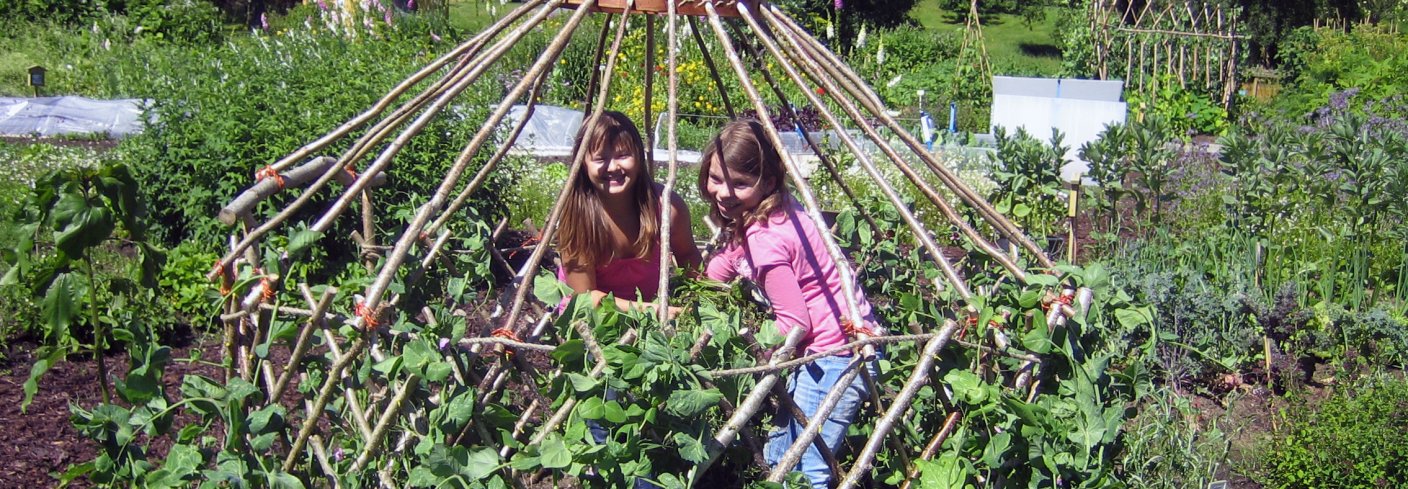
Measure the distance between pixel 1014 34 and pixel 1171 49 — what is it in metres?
10.8

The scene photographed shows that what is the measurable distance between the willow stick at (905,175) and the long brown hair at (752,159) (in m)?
0.20

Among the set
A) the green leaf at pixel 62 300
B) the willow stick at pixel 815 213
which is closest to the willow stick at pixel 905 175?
the willow stick at pixel 815 213

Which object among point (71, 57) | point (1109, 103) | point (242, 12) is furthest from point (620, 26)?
point (242, 12)

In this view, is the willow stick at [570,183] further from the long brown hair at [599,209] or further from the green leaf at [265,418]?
the green leaf at [265,418]

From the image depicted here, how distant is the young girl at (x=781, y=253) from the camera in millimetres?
2527

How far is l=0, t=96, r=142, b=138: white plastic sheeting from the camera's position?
30.9 feet

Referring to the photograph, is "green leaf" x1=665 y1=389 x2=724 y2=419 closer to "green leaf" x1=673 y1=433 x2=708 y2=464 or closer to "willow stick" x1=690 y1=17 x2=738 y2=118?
"green leaf" x1=673 y1=433 x2=708 y2=464

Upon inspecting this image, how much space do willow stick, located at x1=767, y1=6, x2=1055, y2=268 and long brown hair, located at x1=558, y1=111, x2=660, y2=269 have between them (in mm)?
530

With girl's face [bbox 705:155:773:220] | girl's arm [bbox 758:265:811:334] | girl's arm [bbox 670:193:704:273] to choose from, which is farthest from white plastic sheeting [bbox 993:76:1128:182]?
girl's arm [bbox 758:265:811:334]

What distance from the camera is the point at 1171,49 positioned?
12141 millimetres

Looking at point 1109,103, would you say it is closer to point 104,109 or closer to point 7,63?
point 104,109

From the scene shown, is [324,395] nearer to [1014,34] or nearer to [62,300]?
[62,300]

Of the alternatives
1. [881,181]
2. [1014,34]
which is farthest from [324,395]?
[1014,34]

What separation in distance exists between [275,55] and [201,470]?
485 cm
